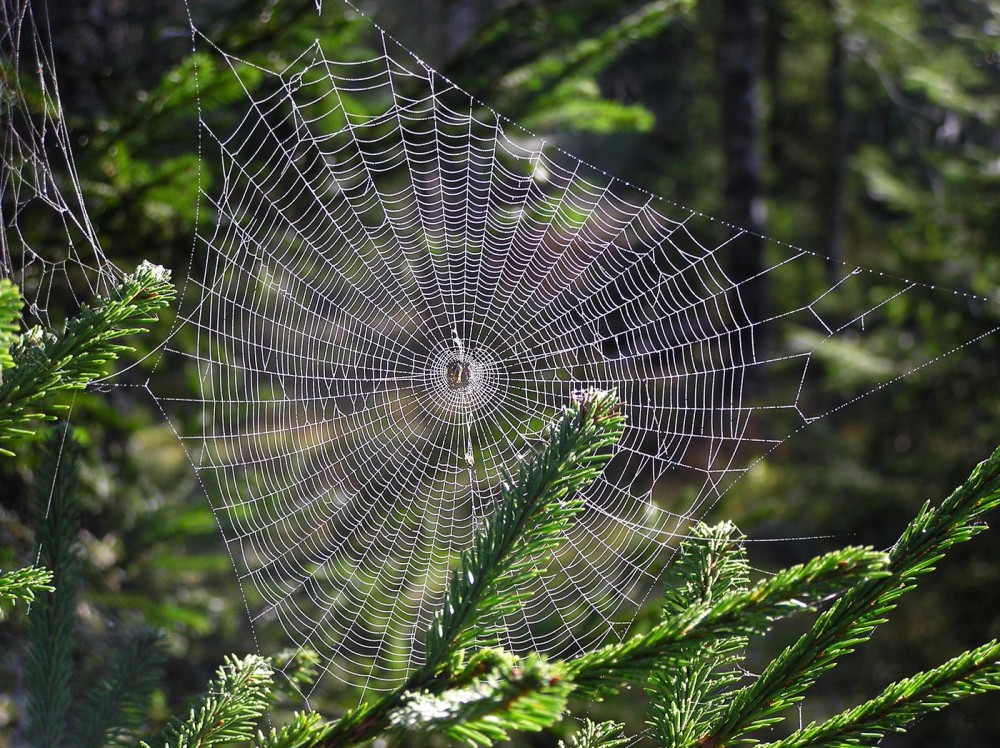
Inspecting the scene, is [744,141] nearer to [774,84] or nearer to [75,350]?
[774,84]

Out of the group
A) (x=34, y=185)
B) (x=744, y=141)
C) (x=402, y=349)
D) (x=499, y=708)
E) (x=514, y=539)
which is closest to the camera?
(x=499, y=708)

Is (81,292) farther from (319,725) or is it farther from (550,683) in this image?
(550,683)

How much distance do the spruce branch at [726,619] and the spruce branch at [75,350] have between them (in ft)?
2.73

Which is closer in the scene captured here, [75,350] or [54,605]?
[75,350]

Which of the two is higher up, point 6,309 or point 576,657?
point 6,309

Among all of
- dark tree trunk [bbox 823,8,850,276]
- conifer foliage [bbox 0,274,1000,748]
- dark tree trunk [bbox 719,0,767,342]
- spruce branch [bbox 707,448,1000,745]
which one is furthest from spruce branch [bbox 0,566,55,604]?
dark tree trunk [bbox 823,8,850,276]

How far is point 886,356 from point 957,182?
147 centimetres

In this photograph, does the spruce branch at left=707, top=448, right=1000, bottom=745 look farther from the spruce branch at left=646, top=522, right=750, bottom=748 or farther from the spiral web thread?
the spiral web thread

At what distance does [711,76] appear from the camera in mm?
15594

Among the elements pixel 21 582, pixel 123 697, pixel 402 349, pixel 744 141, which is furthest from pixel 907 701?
pixel 744 141

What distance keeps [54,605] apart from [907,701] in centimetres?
153

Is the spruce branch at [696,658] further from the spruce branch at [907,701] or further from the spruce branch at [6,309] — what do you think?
the spruce branch at [6,309]

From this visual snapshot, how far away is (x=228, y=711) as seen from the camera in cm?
133

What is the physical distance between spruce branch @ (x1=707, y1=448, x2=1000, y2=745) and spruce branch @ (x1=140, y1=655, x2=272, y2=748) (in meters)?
0.75
